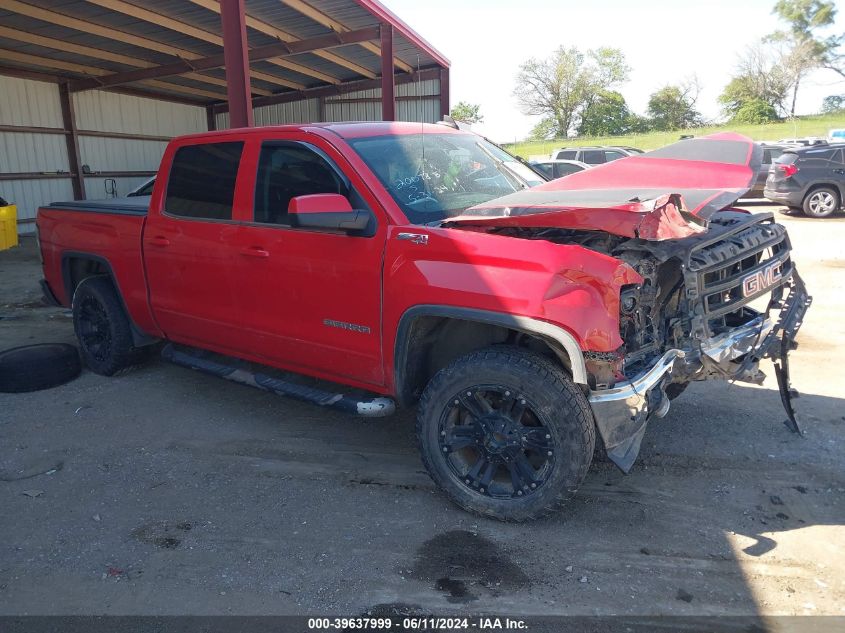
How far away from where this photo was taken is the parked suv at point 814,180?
48.0 ft

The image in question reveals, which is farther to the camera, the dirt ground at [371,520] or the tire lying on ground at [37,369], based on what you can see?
the tire lying on ground at [37,369]

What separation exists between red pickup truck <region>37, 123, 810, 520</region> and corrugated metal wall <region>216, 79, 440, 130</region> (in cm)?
1386

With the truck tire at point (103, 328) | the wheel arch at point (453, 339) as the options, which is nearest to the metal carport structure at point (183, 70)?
the truck tire at point (103, 328)

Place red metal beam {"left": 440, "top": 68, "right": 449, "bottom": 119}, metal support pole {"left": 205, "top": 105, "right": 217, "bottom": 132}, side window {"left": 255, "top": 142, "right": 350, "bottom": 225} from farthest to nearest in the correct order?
metal support pole {"left": 205, "top": 105, "right": 217, "bottom": 132} → red metal beam {"left": 440, "top": 68, "right": 449, "bottom": 119} → side window {"left": 255, "top": 142, "right": 350, "bottom": 225}

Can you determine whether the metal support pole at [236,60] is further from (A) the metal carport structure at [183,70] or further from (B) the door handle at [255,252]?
(B) the door handle at [255,252]

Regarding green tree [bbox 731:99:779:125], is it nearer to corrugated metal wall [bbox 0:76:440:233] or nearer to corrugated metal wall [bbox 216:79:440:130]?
corrugated metal wall [bbox 216:79:440:130]

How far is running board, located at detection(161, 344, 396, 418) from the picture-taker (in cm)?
362

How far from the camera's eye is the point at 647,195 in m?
3.24

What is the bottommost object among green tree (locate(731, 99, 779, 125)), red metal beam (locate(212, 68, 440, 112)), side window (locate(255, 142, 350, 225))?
side window (locate(255, 142, 350, 225))

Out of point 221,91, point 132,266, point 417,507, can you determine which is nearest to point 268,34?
point 221,91

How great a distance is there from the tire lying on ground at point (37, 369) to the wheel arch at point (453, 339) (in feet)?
11.6

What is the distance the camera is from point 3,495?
3.68m

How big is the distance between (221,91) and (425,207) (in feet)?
63.8

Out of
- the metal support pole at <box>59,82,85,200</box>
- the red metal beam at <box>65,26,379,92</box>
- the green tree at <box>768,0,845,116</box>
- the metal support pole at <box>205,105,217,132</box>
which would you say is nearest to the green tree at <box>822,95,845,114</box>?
the green tree at <box>768,0,845,116</box>
